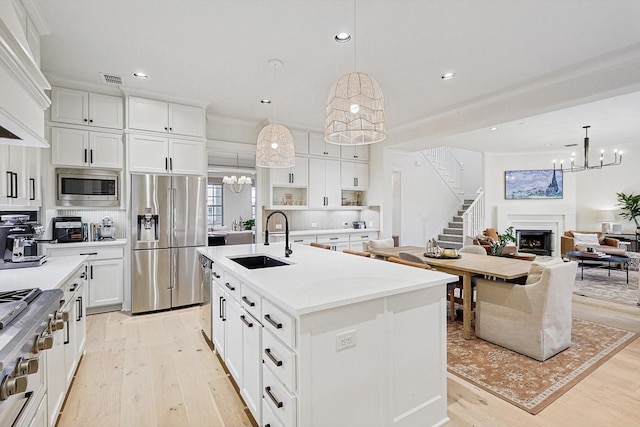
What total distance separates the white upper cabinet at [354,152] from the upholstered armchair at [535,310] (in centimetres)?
386

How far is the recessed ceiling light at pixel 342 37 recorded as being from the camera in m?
2.71

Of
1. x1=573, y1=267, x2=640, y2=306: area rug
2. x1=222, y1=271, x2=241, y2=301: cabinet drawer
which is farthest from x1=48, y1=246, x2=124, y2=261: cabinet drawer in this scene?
x1=573, y1=267, x2=640, y2=306: area rug

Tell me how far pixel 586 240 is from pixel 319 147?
246 inches

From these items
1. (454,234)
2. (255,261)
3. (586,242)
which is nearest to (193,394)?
(255,261)

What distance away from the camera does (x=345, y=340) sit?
149 centimetres

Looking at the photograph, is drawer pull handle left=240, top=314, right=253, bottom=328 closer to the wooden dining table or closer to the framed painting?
the wooden dining table

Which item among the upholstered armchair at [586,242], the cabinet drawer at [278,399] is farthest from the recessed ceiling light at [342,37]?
the upholstered armchair at [586,242]

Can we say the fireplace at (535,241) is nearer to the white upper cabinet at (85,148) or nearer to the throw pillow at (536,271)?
the throw pillow at (536,271)

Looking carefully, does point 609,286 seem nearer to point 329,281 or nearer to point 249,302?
point 329,281

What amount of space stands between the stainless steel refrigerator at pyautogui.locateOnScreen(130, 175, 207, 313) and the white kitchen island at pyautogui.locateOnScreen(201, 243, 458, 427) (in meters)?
2.36

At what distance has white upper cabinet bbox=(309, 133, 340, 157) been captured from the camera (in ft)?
18.8

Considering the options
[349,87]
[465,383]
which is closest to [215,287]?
[349,87]

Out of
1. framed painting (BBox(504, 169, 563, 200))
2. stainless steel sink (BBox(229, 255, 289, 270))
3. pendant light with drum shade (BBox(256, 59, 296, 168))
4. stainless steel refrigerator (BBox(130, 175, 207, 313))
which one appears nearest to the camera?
stainless steel sink (BBox(229, 255, 289, 270))

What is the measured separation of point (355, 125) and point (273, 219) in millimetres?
3730
